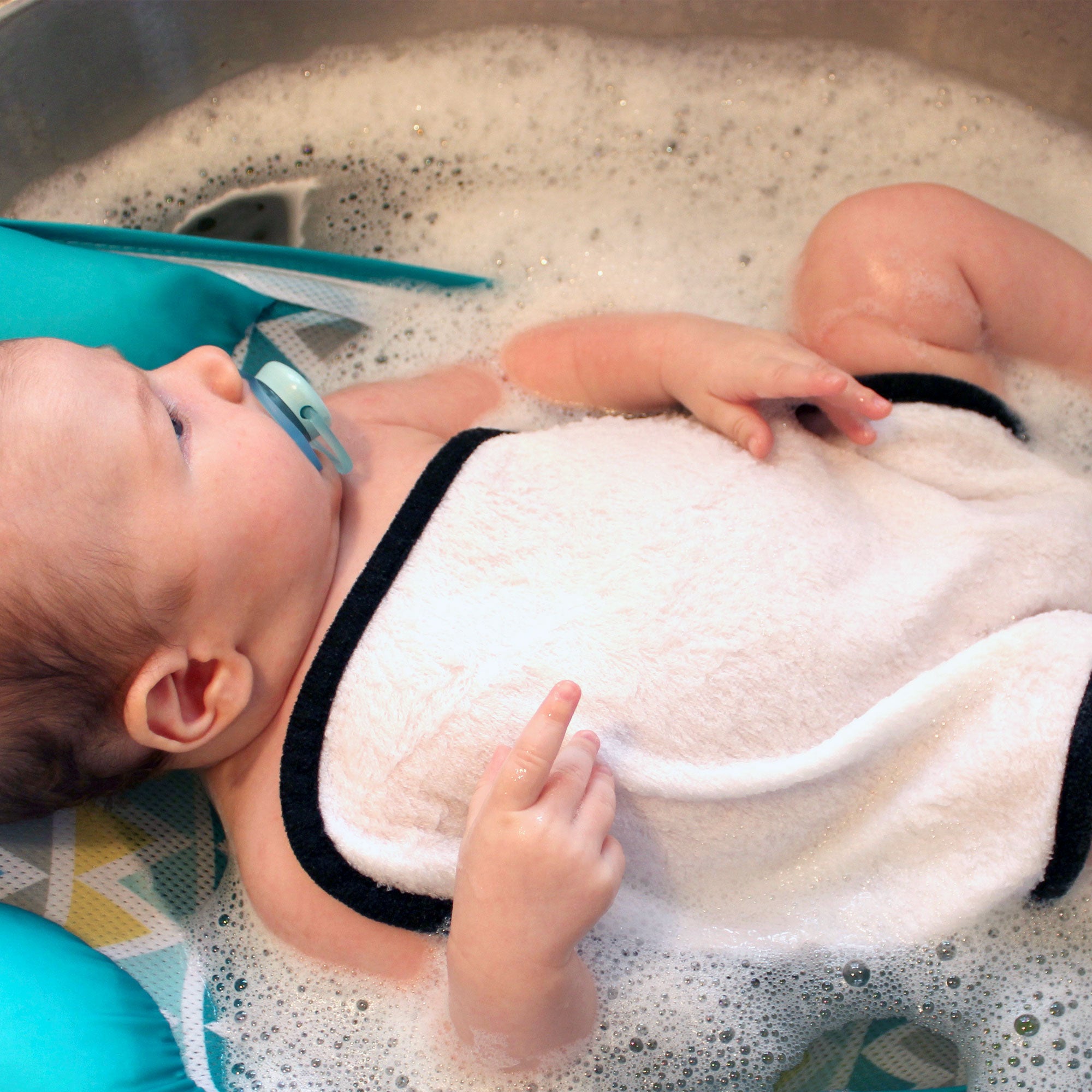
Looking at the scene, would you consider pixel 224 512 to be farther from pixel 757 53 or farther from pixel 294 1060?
pixel 757 53

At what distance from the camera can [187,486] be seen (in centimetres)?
68

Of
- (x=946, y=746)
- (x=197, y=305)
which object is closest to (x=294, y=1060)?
(x=946, y=746)

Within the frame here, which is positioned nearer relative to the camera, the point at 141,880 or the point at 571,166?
the point at 141,880

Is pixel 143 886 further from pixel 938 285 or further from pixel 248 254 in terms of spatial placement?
pixel 938 285

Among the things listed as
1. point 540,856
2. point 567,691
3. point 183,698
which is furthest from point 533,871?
point 183,698

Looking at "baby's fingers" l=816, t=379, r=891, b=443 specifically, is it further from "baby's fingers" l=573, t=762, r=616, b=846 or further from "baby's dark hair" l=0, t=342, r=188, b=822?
"baby's dark hair" l=0, t=342, r=188, b=822

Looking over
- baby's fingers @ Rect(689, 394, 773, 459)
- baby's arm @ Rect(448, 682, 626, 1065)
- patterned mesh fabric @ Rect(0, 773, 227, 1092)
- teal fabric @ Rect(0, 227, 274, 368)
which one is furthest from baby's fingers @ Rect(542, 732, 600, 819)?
teal fabric @ Rect(0, 227, 274, 368)

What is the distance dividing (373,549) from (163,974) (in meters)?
0.38

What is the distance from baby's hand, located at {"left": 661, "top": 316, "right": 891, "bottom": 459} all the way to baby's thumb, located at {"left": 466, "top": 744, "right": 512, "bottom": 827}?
0.31 metres

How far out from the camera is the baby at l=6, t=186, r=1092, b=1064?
0.64 m

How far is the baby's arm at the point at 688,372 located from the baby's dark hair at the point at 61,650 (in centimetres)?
43

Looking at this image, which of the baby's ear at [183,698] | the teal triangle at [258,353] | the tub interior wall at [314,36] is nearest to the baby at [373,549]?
the baby's ear at [183,698]

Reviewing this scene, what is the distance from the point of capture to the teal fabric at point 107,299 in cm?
88

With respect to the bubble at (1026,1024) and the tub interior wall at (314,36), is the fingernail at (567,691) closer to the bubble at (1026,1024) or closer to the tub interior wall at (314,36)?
the bubble at (1026,1024)
